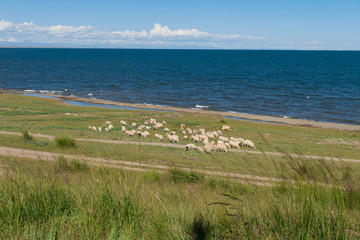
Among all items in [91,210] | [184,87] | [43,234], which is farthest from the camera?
[184,87]

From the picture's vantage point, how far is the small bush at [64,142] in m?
15.9

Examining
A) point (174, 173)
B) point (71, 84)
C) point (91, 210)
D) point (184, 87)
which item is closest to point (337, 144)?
point (174, 173)

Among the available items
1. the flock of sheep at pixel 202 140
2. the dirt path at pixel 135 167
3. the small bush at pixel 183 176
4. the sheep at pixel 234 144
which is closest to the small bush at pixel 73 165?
the dirt path at pixel 135 167

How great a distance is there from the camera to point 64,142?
15922mm

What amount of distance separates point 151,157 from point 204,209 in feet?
30.6

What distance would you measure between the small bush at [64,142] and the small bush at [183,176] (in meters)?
6.77

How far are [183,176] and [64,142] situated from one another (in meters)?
7.27

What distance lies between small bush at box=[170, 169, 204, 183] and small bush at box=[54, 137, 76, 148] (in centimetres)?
677

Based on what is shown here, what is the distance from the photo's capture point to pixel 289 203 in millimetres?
5195

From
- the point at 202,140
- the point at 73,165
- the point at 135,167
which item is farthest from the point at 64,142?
the point at 202,140

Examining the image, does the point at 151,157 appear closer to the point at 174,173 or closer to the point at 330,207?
the point at 174,173

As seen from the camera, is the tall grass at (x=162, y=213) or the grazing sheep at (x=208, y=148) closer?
the tall grass at (x=162, y=213)

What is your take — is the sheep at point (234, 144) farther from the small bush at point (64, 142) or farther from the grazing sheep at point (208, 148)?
the small bush at point (64, 142)

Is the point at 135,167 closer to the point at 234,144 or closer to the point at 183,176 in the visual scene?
the point at 183,176
